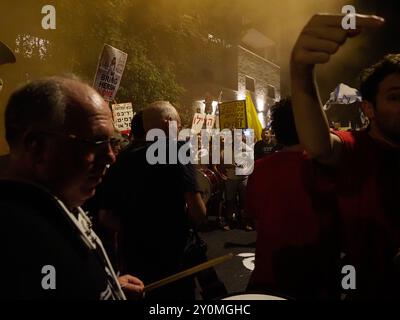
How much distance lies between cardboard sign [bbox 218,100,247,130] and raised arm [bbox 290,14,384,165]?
7.08 m

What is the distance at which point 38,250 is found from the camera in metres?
1.01

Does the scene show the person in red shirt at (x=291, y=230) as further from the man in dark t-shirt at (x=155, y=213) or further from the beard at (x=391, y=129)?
the man in dark t-shirt at (x=155, y=213)

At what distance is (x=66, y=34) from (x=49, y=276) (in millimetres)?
10957

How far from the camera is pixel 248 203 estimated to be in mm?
2695

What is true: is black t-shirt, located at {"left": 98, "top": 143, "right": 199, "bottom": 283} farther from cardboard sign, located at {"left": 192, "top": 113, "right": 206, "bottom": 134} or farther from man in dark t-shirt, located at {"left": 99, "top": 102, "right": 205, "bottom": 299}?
cardboard sign, located at {"left": 192, "top": 113, "right": 206, "bottom": 134}

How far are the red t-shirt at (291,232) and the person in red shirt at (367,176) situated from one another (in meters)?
0.21

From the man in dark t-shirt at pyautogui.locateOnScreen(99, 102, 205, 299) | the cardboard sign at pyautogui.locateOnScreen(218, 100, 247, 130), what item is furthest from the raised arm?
the cardboard sign at pyautogui.locateOnScreen(218, 100, 247, 130)

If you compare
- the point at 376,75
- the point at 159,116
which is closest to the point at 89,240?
the point at 376,75

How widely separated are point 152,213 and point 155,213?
0.02 meters

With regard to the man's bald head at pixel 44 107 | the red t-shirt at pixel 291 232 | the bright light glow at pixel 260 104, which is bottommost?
the red t-shirt at pixel 291 232

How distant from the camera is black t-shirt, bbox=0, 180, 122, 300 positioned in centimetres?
99

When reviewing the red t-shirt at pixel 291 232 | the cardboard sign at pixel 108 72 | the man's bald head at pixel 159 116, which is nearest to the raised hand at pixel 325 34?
the red t-shirt at pixel 291 232

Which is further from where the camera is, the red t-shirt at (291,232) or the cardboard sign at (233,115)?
the cardboard sign at (233,115)

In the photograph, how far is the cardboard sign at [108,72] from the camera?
19.5ft
